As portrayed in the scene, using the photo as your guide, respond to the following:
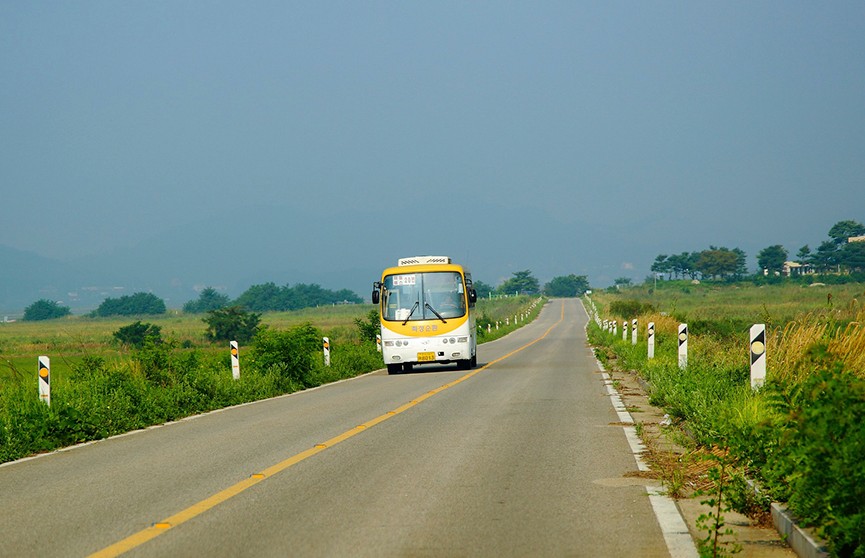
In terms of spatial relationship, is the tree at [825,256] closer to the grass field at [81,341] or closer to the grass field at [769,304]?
the grass field at [769,304]

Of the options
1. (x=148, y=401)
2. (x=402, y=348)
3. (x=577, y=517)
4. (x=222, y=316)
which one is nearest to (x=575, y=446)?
(x=577, y=517)

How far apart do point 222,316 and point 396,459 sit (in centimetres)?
6863

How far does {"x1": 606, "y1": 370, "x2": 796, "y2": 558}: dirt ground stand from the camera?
272 inches

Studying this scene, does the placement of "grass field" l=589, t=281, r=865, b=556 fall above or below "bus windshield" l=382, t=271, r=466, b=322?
below

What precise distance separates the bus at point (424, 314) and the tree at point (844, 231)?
182519 mm

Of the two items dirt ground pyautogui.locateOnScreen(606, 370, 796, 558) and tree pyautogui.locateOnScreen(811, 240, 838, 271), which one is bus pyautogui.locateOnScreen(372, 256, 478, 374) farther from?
tree pyautogui.locateOnScreen(811, 240, 838, 271)

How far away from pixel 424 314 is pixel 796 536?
71.8 feet

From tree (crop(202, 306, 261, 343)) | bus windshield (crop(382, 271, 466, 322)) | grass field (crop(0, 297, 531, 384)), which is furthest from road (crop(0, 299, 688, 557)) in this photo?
tree (crop(202, 306, 261, 343))

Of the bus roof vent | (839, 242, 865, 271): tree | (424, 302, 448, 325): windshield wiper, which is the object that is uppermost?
(839, 242, 865, 271): tree

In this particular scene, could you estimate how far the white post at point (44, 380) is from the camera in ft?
45.4

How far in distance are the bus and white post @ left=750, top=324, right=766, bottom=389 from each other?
53.7 feet

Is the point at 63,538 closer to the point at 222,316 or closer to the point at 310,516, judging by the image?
the point at 310,516

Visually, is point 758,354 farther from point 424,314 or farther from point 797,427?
point 424,314

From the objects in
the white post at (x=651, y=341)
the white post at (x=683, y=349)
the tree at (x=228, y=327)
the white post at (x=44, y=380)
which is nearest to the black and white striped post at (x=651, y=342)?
the white post at (x=651, y=341)
